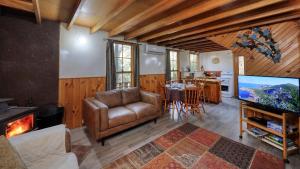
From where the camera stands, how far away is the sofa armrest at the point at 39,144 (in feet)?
3.94

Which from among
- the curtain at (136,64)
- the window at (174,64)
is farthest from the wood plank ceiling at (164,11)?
the window at (174,64)

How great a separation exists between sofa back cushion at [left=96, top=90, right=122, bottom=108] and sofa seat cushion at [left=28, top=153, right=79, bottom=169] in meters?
1.67

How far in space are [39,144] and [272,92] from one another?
3126 mm

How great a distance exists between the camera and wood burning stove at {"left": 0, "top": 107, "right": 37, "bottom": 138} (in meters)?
1.69

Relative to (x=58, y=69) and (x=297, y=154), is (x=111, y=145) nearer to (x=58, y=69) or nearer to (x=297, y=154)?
(x=58, y=69)

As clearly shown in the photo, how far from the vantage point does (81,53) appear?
3062 mm

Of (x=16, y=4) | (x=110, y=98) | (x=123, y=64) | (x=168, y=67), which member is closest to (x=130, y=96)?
(x=110, y=98)

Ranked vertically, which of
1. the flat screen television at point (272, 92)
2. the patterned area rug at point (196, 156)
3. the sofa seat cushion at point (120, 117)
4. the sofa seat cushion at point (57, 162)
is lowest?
the patterned area rug at point (196, 156)

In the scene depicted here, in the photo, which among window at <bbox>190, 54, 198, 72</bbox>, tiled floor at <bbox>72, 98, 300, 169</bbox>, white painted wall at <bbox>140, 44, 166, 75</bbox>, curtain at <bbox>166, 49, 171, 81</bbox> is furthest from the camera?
window at <bbox>190, 54, 198, 72</bbox>

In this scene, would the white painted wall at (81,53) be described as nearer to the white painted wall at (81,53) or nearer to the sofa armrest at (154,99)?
the white painted wall at (81,53)

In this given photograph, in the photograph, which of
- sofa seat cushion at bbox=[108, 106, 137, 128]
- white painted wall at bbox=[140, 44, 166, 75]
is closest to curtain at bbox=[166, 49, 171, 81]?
white painted wall at bbox=[140, 44, 166, 75]

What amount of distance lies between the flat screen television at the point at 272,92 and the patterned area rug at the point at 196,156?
792 mm

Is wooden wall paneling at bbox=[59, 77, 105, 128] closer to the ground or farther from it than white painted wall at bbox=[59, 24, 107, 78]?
closer to the ground

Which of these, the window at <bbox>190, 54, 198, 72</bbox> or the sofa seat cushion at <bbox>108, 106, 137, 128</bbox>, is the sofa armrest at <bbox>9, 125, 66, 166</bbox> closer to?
the sofa seat cushion at <bbox>108, 106, 137, 128</bbox>
